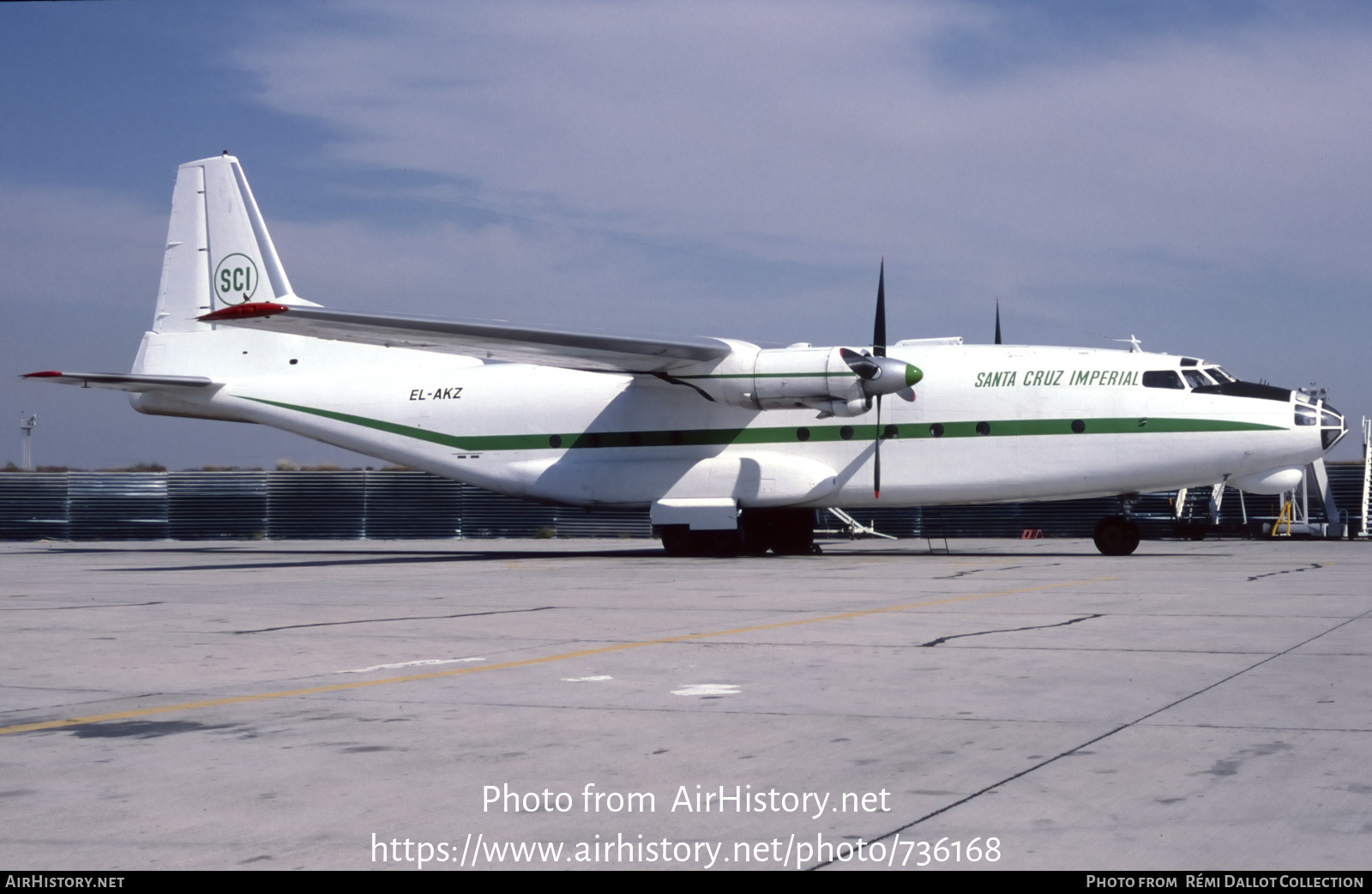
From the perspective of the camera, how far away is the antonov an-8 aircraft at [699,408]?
2205 centimetres

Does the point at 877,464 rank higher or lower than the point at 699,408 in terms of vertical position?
lower

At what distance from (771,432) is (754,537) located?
232 centimetres

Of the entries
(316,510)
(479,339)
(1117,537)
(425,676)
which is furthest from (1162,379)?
(316,510)

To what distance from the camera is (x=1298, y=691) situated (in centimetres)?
704

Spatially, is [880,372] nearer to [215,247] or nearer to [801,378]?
[801,378]

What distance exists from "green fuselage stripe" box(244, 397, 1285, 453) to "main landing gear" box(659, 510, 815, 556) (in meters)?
1.73

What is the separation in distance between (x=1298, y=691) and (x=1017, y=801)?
325cm

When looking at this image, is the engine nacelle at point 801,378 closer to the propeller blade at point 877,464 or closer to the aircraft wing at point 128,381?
the propeller blade at point 877,464

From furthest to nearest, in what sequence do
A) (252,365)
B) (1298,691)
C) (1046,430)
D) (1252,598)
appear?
(252,365), (1046,430), (1252,598), (1298,691)

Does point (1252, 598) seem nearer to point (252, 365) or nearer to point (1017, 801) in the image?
point (1017, 801)

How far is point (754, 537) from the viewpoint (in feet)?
83.1

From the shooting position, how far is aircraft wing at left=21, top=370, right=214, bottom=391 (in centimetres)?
2488

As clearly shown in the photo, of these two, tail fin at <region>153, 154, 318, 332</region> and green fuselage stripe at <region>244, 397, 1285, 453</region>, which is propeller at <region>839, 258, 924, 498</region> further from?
tail fin at <region>153, 154, 318, 332</region>
